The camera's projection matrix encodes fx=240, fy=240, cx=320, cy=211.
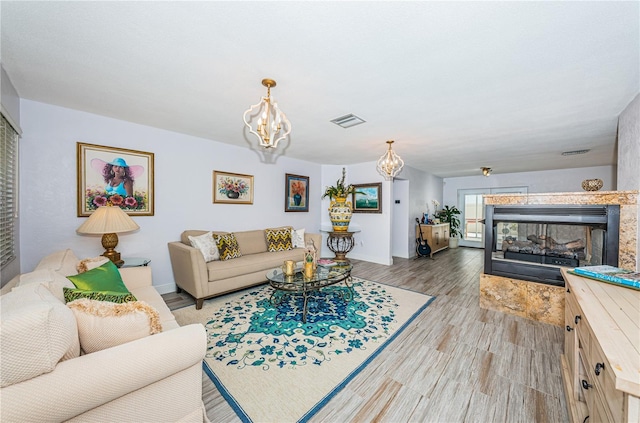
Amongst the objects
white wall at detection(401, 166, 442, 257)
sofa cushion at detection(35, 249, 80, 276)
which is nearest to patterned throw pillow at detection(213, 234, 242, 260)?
sofa cushion at detection(35, 249, 80, 276)

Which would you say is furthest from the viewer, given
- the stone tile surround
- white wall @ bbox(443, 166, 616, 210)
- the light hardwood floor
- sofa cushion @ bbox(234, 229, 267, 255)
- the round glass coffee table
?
white wall @ bbox(443, 166, 616, 210)

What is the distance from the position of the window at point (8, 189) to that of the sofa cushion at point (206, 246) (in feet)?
5.07

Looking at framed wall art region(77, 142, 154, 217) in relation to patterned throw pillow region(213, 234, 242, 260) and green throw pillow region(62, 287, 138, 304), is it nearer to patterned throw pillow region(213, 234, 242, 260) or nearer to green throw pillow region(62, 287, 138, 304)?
patterned throw pillow region(213, 234, 242, 260)

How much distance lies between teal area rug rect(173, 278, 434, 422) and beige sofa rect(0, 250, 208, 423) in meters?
0.44

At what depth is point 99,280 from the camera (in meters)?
1.70

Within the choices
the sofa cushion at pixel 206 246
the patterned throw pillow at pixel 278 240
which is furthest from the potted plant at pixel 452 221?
A: the sofa cushion at pixel 206 246

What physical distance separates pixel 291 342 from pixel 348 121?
8.27ft

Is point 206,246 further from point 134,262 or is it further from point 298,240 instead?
point 298,240

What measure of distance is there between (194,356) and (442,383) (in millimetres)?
1716

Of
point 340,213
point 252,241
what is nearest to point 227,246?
point 252,241

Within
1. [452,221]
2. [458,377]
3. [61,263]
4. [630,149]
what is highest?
[630,149]

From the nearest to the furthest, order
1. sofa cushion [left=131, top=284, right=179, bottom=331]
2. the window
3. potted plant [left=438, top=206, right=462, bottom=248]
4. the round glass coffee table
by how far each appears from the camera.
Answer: sofa cushion [left=131, top=284, right=179, bottom=331] → the window → the round glass coffee table → potted plant [left=438, top=206, right=462, bottom=248]

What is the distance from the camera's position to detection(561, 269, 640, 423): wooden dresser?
30.4 inches

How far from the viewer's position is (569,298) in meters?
1.71
